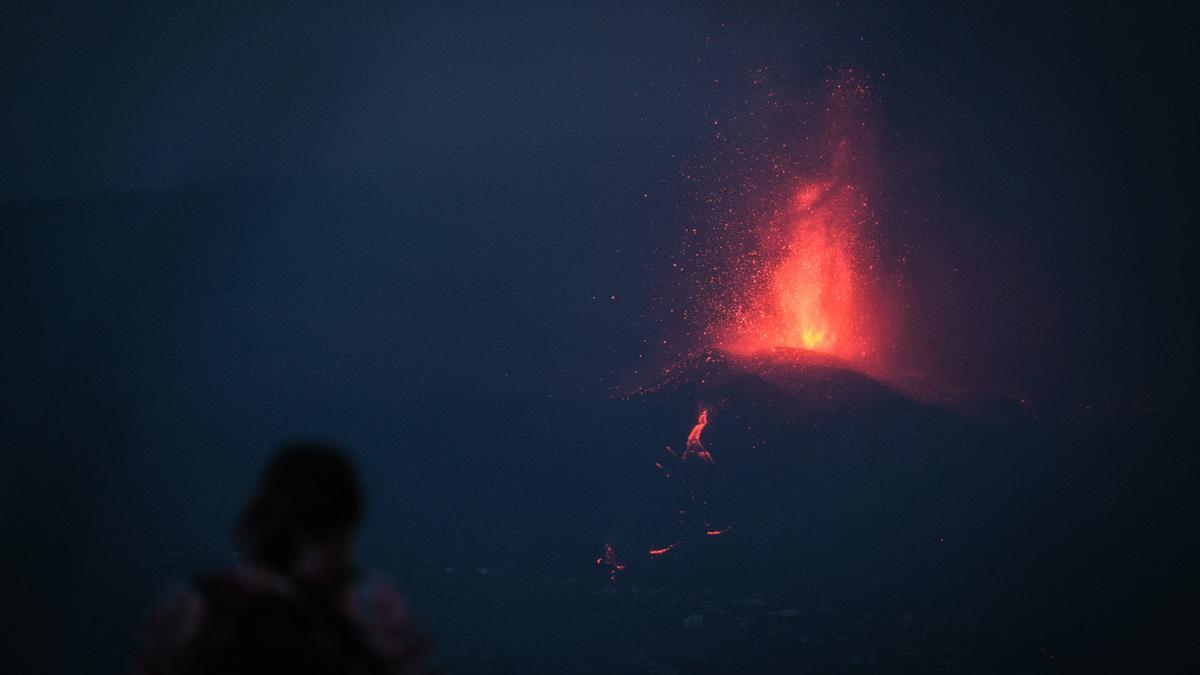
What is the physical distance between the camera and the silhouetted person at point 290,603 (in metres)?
2.14

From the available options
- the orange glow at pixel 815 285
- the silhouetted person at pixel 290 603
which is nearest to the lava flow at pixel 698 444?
the orange glow at pixel 815 285

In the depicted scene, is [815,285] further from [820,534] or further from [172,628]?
[172,628]

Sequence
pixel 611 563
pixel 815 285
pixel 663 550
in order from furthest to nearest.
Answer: pixel 815 285
pixel 663 550
pixel 611 563

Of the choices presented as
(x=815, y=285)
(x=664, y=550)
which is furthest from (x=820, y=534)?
(x=815, y=285)

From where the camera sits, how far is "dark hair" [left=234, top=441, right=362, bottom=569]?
2193 millimetres

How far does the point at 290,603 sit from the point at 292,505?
0.71 ft

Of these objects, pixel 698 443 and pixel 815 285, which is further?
pixel 815 285

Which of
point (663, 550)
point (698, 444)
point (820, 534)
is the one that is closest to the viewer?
point (663, 550)

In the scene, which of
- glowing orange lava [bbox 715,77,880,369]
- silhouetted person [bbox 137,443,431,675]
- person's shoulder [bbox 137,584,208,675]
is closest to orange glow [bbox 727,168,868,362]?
glowing orange lava [bbox 715,77,880,369]

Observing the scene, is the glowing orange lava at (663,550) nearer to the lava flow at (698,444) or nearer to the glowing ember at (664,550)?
the glowing ember at (664,550)

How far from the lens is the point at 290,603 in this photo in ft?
7.06

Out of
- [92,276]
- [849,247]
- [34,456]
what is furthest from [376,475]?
[92,276]

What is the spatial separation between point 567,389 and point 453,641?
14.8 m

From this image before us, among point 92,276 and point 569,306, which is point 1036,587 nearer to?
point 569,306
